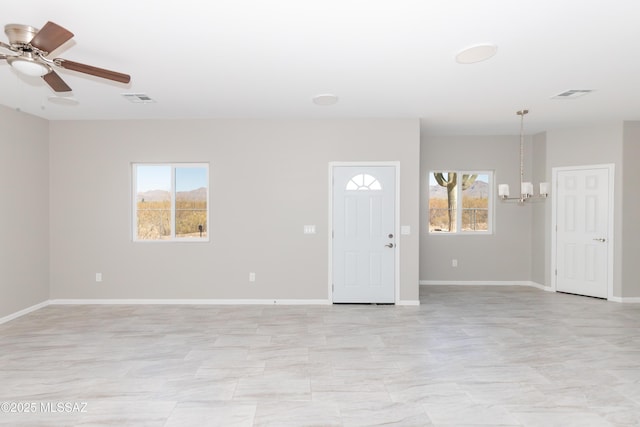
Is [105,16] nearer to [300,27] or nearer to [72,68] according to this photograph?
[72,68]

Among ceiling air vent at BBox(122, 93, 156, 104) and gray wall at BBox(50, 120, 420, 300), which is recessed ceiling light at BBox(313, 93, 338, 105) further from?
ceiling air vent at BBox(122, 93, 156, 104)

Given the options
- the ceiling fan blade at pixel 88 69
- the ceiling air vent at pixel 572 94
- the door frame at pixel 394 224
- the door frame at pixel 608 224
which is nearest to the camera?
the ceiling fan blade at pixel 88 69

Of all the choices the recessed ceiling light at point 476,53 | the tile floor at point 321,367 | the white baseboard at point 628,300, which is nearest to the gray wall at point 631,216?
the white baseboard at point 628,300

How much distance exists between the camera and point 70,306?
206 inches

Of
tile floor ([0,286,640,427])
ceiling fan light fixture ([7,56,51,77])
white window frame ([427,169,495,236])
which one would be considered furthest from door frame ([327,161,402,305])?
ceiling fan light fixture ([7,56,51,77])

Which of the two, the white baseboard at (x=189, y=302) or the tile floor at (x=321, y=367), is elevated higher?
the white baseboard at (x=189, y=302)

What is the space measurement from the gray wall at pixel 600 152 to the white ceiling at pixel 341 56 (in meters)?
0.63

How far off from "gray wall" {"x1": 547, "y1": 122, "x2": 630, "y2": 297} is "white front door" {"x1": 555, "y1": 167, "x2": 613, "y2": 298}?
0.32 ft

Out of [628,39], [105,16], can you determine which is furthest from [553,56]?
[105,16]

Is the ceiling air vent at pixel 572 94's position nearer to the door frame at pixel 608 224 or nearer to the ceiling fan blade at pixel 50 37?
the door frame at pixel 608 224

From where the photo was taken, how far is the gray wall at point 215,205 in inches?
211

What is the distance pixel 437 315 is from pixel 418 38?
3.34 m

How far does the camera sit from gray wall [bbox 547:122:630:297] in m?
5.55

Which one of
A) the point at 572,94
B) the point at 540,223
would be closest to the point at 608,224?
the point at 540,223
